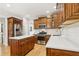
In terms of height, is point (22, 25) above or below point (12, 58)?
above

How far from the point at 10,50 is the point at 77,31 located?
0.93 metres

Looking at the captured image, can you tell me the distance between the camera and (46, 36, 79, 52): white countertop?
119 centimetres

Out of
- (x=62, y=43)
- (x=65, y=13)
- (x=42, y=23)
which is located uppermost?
(x=65, y=13)

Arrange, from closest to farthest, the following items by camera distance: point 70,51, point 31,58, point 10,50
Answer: point 70,51
point 31,58
point 10,50

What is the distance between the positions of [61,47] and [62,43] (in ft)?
0.18

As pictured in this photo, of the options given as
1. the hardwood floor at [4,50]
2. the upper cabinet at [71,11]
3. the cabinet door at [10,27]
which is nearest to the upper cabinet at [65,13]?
the upper cabinet at [71,11]

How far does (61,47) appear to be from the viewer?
1.24m

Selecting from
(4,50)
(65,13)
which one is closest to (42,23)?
(65,13)

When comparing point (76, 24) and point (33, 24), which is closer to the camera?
point (76, 24)

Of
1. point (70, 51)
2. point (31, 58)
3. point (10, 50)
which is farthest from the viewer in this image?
point (10, 50)

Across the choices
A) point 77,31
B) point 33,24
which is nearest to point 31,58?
point 33,24

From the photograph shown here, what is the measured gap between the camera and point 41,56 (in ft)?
4.47

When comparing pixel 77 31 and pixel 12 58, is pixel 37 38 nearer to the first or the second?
pixel 12 58

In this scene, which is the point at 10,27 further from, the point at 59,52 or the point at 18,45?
the point at 59,52
